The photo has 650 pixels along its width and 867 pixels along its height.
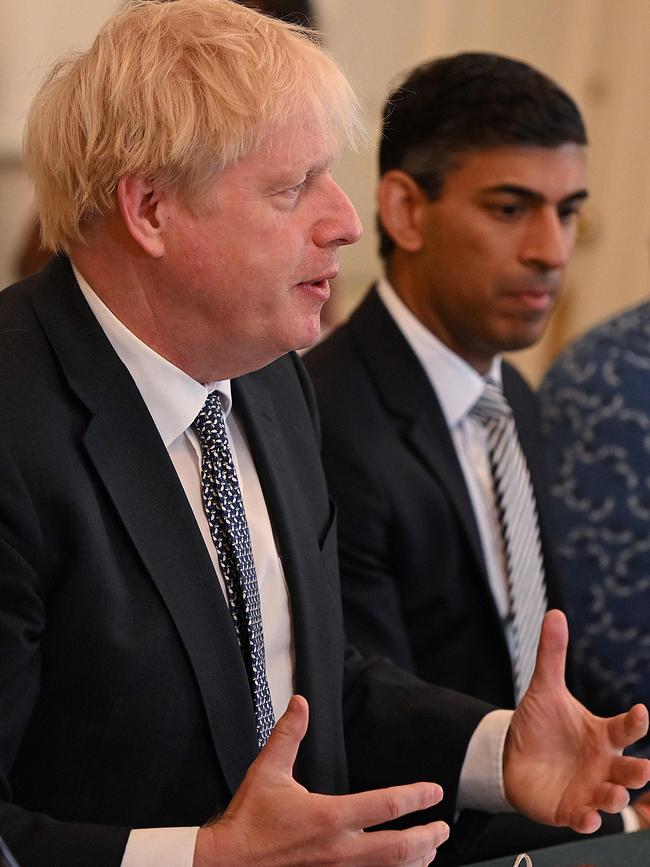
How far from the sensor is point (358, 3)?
14.5 feet

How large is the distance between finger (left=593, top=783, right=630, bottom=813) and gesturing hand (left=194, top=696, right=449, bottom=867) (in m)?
0.26

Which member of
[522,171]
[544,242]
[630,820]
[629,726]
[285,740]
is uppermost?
[522,171]

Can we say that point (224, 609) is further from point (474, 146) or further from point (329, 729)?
point (474, 146)

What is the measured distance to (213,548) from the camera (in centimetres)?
133

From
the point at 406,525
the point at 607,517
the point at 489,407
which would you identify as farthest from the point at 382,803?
the point at 607,517

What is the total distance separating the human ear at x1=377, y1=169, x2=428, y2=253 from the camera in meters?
2.09

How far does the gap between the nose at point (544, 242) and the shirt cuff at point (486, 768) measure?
78 cm

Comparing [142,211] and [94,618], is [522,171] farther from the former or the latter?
[94,618]

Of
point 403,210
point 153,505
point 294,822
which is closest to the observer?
point 294,822

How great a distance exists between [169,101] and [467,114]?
92cm

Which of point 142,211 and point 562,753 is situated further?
point 562,753

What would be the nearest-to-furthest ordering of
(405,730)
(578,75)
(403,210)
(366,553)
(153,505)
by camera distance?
(153,505), (405,730), (366,553), (403,210), (578,75)

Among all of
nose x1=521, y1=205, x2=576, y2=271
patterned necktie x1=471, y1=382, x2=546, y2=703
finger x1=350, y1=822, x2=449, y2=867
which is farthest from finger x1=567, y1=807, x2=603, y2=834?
nose x1=521, y1=205, x2=576, y2=271

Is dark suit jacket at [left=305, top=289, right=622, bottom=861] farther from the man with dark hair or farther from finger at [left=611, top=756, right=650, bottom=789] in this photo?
finger at [left=611, top=756, right=650, bottom=789]
